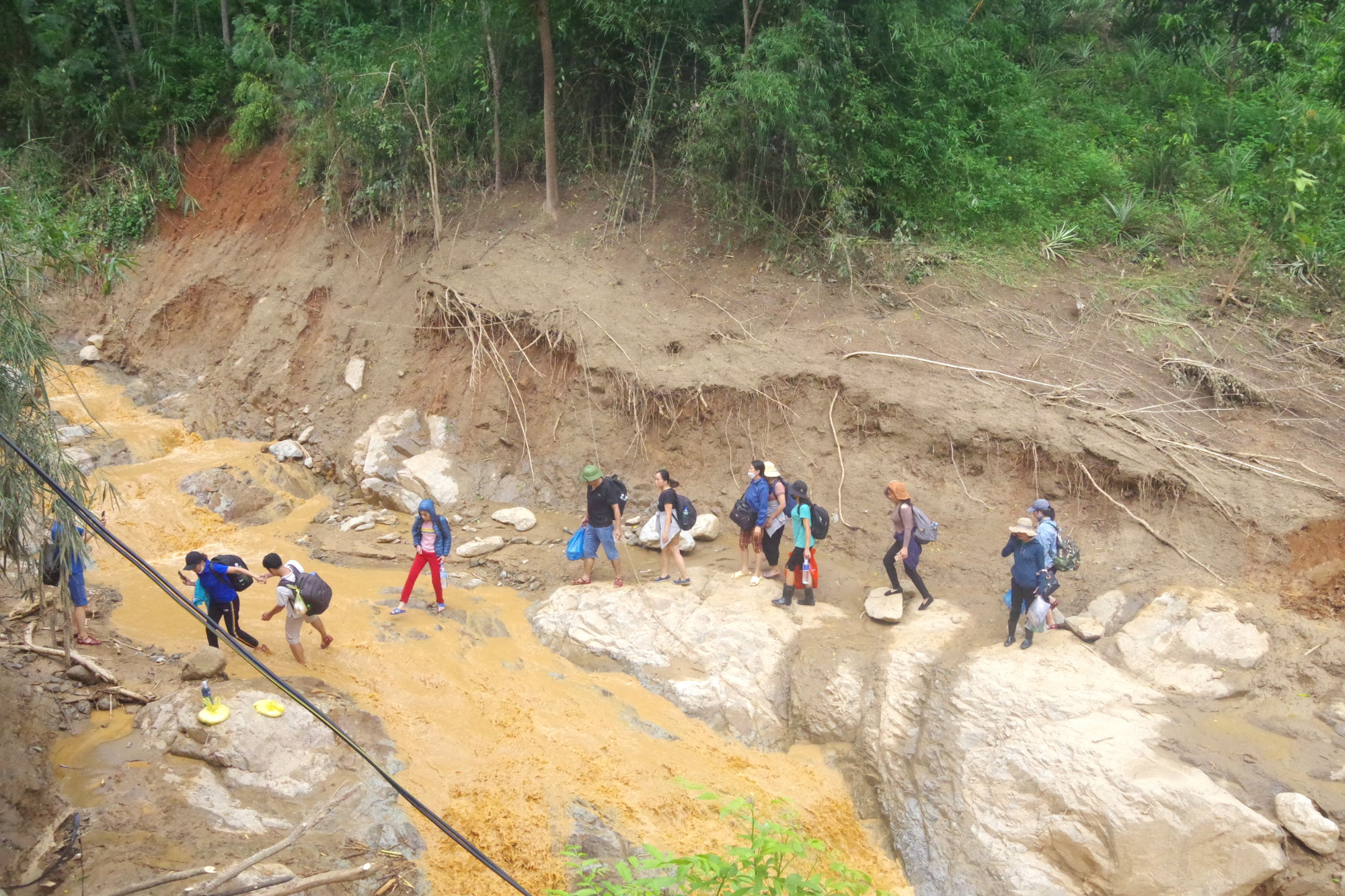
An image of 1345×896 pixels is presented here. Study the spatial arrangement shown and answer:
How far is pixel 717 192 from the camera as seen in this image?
12578 millimetres

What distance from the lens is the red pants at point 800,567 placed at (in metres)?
8.59

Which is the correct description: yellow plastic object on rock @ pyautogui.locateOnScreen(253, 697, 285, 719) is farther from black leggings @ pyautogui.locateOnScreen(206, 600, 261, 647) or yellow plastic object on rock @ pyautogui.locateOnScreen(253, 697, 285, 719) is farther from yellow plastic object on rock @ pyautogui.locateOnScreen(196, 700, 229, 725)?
black leggings @ pyautogui.locateOnScreen(206, 600, 261, 647)

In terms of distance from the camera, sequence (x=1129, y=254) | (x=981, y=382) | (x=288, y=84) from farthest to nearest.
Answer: (x=288, y=84) → (x=1129, y=254) → (x=981, y=382)

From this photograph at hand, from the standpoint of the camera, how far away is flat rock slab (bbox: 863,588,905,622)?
8.48 metres

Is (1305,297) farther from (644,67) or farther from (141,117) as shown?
(141,117)

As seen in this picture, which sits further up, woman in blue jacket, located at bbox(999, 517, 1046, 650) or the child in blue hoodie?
woman in blue jacket, located at bbox(999, 517, 1046, 650)

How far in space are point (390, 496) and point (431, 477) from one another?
562mm

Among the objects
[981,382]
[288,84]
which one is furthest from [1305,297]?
[288,84]

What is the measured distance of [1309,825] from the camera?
6.06 metres

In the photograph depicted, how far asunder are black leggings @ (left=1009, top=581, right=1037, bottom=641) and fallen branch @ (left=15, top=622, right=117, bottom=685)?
7067mm

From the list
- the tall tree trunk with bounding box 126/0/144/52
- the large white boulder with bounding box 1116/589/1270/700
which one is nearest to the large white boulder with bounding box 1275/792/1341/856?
the large white boulder with bounding box 1116/589/1270/700

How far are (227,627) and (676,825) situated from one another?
403 centimetres

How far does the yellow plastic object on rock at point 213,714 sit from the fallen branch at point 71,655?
1.14 metres

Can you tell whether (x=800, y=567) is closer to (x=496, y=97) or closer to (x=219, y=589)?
(x=219, y=589)
